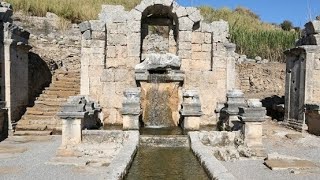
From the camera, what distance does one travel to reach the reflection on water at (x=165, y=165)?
6.50 meters

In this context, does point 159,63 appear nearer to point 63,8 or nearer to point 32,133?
point 32,133

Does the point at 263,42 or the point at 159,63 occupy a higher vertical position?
the point at 263,42

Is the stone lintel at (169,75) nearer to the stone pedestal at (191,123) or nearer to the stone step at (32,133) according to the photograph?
the stone pedestal at (191,123)

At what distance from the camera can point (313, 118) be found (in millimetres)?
12062

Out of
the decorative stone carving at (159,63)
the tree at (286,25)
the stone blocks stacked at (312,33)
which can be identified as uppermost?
the tree at (286,25)

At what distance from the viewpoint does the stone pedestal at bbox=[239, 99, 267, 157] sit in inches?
329

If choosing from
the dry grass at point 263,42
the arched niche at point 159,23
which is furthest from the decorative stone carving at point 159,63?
the dry grass at point 263,42

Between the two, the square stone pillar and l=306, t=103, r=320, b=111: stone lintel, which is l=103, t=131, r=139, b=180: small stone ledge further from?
l=306, t=103, r=320, b=111: stone lintel

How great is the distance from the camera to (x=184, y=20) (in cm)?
1285

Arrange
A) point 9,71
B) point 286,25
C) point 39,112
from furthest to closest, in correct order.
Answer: point 286,25, point 39,112, point 9,71

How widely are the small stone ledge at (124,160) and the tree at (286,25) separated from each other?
29.9 metres

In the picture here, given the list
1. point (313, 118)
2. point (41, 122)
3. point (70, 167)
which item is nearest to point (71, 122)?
point (70, 167)

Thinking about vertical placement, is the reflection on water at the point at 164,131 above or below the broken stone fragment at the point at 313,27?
below

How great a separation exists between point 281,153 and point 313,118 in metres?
3.82
